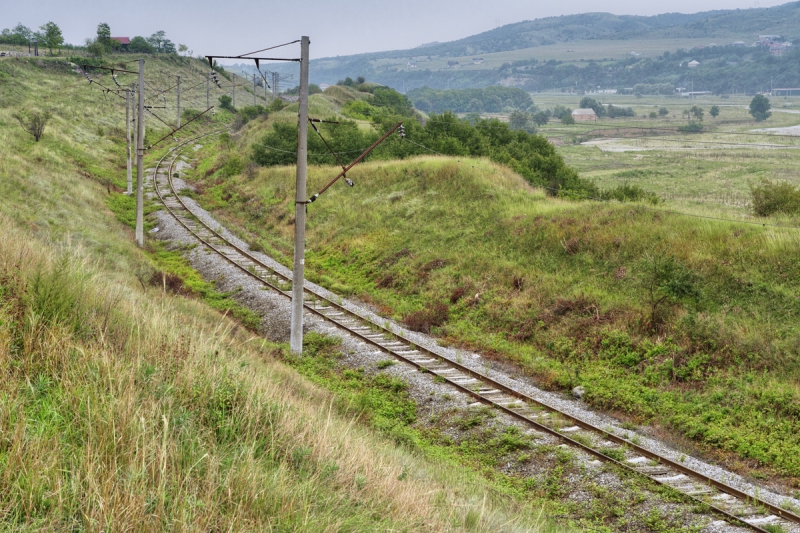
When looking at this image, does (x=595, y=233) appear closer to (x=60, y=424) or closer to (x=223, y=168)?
(x=60, y=424)

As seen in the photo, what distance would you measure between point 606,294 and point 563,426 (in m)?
7.61

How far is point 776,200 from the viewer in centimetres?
2586

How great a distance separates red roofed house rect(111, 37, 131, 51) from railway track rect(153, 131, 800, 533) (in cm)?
11261

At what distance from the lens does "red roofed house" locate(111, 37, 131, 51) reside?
407ft

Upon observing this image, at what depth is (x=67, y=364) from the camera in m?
7.43

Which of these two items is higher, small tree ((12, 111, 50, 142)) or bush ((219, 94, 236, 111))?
bush ((219, 94, 236, 111))

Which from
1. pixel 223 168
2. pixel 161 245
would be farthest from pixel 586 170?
pixel 161 245

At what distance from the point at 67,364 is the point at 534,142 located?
144ft

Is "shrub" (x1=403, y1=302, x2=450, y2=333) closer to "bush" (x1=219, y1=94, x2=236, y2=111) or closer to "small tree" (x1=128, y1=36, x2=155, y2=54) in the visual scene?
"bush" (x1=219, y1=94, x2=236, y2=111)

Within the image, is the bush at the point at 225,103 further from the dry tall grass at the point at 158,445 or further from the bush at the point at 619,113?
the bush at the point at 619,113

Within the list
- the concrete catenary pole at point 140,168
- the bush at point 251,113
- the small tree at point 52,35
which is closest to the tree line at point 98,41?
the small tree at point 52,35

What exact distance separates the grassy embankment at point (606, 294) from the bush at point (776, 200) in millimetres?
4909

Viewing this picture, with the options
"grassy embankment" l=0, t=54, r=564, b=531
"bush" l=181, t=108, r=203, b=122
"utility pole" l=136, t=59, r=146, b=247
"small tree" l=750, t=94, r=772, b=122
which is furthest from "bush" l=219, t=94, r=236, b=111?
"small tree" l=750, t=94, r=772, b=122

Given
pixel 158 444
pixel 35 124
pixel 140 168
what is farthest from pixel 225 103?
pixel 158 444
